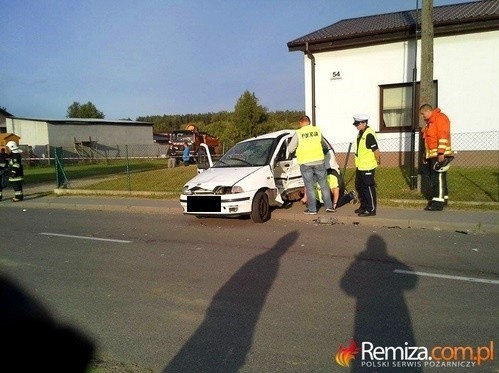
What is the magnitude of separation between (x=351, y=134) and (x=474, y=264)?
10604 millimetres

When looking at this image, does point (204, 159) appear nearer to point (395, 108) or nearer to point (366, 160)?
point (366, 160)

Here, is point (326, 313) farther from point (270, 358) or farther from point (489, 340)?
point (489, 340)

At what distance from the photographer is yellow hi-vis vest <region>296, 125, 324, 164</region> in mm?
9086

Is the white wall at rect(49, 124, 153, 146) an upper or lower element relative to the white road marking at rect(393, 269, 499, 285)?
upper

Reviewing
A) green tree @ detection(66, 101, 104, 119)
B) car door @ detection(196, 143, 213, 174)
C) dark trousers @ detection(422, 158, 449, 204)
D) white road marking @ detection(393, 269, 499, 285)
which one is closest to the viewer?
white road marking @ detection(393, 269, 499, 285)

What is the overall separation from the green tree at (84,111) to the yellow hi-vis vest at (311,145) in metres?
73.6

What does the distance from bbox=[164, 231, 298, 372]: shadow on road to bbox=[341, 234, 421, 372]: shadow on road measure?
0.92 metres

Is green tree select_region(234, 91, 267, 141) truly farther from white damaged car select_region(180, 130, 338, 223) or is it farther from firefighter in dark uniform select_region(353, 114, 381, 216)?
firefighter in dark uniform select_region(353, 114, 381, 216)

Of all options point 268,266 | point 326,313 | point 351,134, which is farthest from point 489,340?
point 351,134

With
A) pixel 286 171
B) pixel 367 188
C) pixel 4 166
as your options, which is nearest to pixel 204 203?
pixel 286 171

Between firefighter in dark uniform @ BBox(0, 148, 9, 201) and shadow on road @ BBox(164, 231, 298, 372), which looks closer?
shadow on road @ BBox(164, 231, 298, 372)

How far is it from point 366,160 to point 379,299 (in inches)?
187

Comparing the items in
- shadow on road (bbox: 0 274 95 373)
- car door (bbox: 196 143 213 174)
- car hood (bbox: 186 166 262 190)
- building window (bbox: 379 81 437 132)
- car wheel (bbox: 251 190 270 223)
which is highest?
building window (bbox: 379 81 437 132)

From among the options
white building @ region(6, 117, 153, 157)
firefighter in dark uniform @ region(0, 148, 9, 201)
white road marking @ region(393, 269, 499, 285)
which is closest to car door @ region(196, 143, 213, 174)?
white road marking @ region(393, 269, 499, 285)
